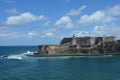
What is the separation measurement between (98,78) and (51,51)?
324ft

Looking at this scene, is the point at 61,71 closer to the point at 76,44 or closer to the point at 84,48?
the point at 84,48

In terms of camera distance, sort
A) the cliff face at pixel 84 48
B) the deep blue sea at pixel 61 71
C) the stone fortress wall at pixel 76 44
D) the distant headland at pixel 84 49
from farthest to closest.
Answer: the stone fortress wall at pixel 76 44 → the cliff face at pixel 84 48 → the distant headland at pixel 84 49 → the deep blue sea at pixel 61 71

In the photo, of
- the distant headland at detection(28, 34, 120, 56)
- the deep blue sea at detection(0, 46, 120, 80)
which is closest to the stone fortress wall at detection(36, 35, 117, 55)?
the distant headland at detection(28, 34, 120, 56)

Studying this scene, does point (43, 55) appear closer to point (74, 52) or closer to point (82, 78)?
point (74, 52)

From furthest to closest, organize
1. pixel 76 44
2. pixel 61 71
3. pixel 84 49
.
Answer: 1. pixel 76 44
2. pixel 84 49
3. pixel 61 71

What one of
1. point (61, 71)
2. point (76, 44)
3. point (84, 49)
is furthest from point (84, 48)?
point (61, 71)

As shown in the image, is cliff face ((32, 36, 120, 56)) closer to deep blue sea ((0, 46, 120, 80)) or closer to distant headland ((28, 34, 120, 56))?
distant headland ((28, 34, 120, 56))

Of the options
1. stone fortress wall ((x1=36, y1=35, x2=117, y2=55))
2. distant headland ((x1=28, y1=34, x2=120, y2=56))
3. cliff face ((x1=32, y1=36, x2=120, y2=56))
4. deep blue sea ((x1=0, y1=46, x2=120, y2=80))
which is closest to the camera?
deep blue sea ((x1=0, y1=46, x2=120, y2=80))

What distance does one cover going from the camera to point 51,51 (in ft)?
556

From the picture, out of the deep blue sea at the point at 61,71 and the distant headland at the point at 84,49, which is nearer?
the deep blue sea at the point at 61,71

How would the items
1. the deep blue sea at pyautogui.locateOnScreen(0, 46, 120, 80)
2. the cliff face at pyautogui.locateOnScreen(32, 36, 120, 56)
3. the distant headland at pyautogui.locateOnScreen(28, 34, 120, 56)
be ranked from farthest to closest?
1. the cliff face at pyautogui.locateOnScreen(32, 36, 120, 56)
2. the distant headland at pyautogui.locateOnScreen(28, 34, 120, 56)
3. the deep blue sea at pyautogui.locateOnScreen(0, 46, 120, 80)

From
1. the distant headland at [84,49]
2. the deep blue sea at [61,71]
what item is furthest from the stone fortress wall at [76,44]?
the deep blue sea at [61,71]

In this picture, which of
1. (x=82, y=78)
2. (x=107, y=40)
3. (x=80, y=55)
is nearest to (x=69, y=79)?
(x=82, y=78)

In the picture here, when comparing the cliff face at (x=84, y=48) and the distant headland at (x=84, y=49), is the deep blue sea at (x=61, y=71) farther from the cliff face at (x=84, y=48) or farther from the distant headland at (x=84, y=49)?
the cliff face at (x=84, y=48)
